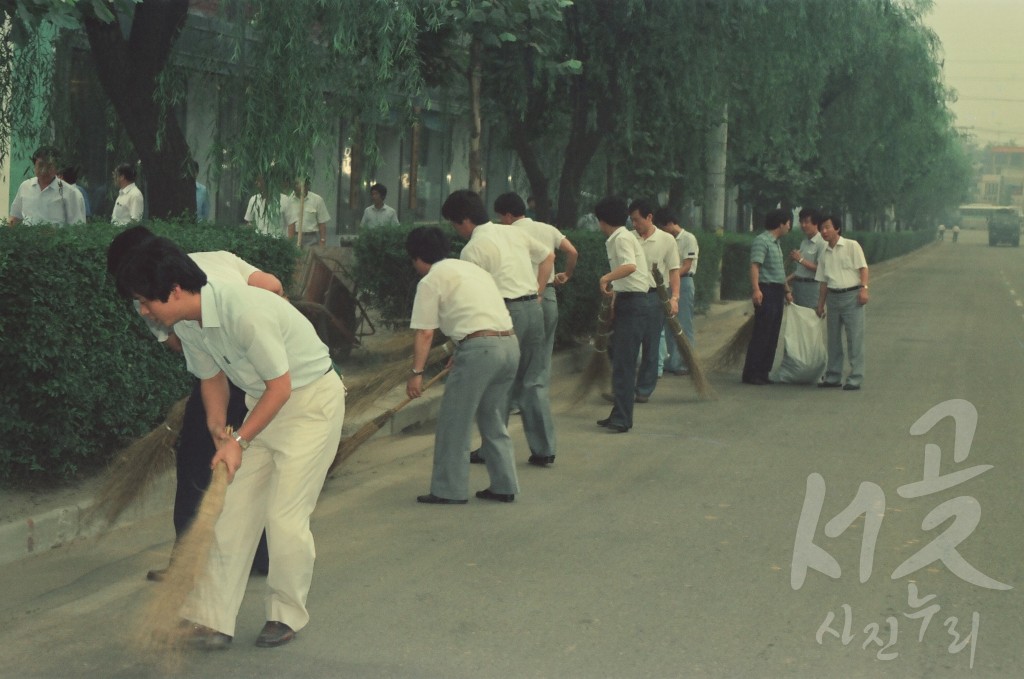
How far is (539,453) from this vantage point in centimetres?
873

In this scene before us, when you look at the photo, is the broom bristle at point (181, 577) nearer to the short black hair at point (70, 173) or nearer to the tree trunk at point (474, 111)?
the short black hair at point (70, 173)

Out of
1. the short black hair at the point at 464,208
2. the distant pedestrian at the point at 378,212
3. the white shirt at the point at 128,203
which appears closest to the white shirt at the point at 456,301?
the short black hair at the point at 464,208

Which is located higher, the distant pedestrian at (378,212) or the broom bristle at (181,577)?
the distant pedestrian at (378,212)

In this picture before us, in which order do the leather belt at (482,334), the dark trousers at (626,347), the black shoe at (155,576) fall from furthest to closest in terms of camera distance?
the dark trousers at (626,347) → the leather belt at (482,334) → the black shoe at (155,576)

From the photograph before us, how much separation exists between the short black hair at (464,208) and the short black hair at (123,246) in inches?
137

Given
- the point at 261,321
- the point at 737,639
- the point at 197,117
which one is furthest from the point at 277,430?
the point at 197,117

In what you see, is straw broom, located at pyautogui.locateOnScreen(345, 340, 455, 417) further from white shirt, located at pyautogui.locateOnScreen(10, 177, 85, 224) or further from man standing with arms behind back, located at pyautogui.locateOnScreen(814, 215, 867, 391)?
man standing with arms behind back, located at pyautogui.locateOnScreen(814, 215, 867, 391)

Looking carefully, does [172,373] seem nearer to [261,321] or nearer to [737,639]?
[261,321]

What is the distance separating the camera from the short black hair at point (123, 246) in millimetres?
4547

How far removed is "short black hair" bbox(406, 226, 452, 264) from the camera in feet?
23.8

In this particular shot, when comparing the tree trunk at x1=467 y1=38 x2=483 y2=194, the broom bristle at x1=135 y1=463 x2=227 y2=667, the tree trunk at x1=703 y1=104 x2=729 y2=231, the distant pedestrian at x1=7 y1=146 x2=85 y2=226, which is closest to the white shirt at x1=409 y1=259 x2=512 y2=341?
the broom bristle at x1=135 y1=463 x2=227 y2=667

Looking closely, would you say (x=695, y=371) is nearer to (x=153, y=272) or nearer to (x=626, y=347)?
(x=626, y=347)

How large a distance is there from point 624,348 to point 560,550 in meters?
3.78

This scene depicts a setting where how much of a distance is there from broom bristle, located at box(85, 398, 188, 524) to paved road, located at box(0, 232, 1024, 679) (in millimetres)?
304
